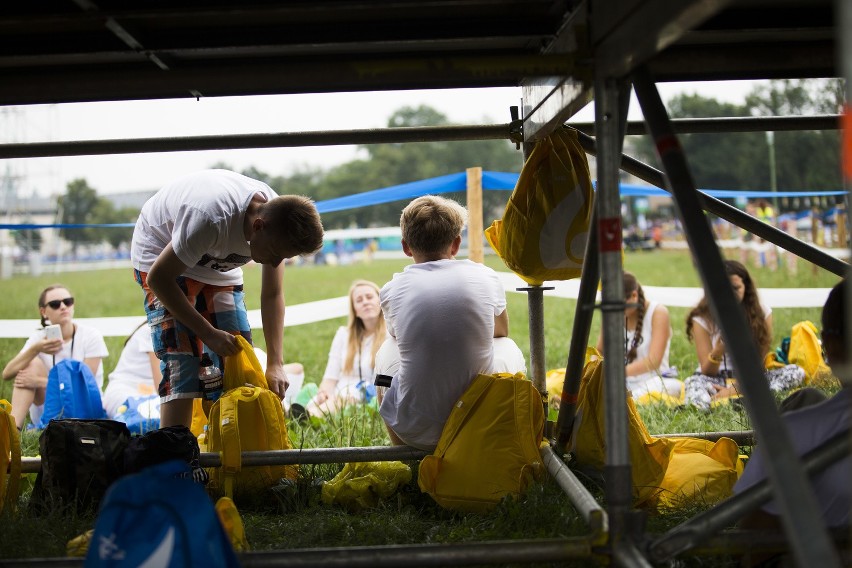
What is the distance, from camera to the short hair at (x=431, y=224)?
3.71m

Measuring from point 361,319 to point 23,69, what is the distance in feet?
13.7

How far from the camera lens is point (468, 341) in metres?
3.51

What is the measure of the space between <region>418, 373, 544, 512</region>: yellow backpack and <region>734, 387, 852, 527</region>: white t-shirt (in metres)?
1.11

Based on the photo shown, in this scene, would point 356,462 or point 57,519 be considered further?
point 356,462

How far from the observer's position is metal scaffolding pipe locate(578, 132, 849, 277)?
3377 mm

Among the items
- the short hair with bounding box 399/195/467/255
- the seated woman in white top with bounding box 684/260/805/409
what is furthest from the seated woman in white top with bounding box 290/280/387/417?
the short hair with bounding box 399/195/467/255

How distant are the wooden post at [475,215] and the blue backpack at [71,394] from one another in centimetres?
293

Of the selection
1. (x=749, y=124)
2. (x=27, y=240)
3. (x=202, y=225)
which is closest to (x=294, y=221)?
(x=202, y=225)

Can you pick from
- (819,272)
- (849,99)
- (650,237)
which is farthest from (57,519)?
(650,237)

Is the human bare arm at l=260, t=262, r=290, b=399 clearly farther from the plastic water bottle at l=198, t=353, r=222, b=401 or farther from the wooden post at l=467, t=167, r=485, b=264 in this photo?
the wooden post at l=467, t=167, r=485, b=264

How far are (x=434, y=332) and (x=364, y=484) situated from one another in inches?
29.2

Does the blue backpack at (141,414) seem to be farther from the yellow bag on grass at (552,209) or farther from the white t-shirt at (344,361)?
the yellow bag on grass at (552,209)

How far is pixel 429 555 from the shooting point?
7.46ft

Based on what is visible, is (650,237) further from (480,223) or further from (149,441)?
(149,441)
